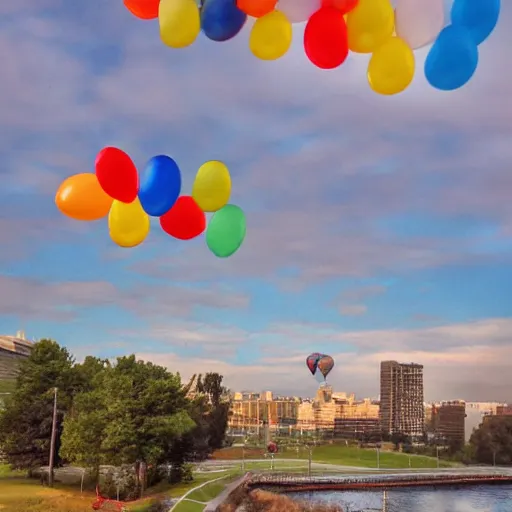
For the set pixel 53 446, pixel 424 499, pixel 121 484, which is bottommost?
pixel 424 499

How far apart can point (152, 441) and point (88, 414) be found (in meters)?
1.21

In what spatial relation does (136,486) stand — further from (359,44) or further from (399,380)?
(399,380)

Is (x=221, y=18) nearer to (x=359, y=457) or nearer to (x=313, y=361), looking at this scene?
(x=313, y=361)

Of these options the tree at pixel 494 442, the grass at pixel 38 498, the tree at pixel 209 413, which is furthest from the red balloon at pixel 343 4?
the tree at pixel 494 442

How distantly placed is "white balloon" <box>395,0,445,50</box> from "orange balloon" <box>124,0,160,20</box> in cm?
131

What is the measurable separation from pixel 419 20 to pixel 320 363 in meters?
12.3

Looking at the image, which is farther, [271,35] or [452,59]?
[271,35]

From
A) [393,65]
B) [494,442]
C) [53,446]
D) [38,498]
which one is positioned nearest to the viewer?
[393,65]

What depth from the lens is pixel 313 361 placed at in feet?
50.0

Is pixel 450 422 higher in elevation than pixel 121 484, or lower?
higher

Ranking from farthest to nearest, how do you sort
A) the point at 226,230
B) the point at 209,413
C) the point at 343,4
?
the point at 209,413 → the point at 226,230 → the point at 343,4

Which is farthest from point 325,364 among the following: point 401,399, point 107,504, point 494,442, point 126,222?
point 126,222

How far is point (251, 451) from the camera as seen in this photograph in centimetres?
1650

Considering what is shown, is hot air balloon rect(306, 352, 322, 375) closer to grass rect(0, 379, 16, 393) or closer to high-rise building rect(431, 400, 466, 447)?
grass rect(0, 379, 16, 393)
